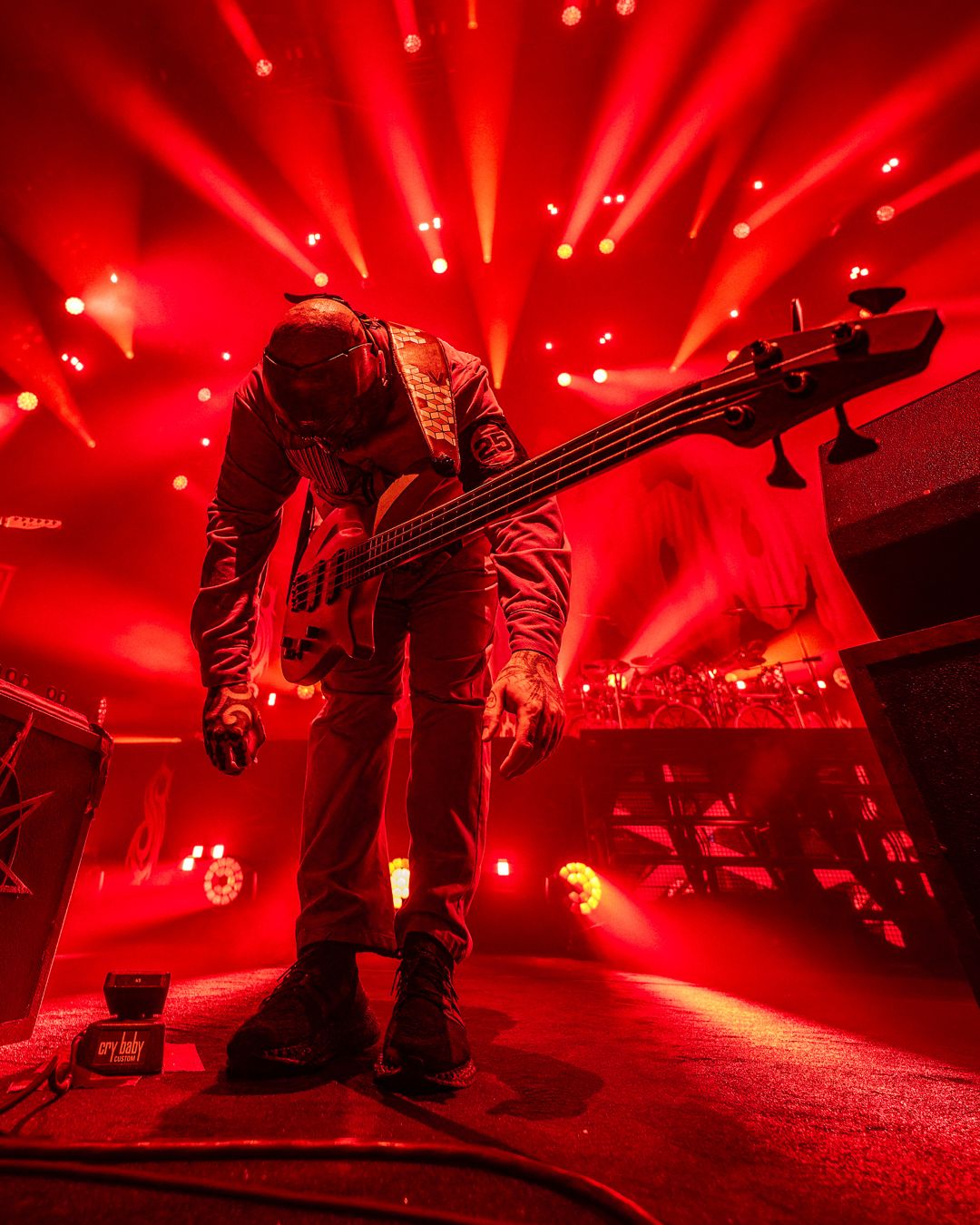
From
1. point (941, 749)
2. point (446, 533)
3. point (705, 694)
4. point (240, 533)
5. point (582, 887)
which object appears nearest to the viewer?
point (941, 749)

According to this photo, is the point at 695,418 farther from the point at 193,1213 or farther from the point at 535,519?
the point at 193,1213

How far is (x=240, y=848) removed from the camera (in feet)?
18.2

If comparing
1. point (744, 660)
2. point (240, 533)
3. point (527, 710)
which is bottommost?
point (527, 710)

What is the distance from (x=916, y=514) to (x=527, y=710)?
0.91 m

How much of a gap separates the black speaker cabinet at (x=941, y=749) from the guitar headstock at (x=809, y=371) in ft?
1.51

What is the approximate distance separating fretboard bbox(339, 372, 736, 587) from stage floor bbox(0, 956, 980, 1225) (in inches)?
42.4

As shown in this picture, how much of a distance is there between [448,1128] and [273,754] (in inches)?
213

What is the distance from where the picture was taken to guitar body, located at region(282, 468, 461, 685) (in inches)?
59.8

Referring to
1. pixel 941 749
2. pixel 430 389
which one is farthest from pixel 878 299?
pixel 430 389

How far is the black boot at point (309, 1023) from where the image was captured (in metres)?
1.08

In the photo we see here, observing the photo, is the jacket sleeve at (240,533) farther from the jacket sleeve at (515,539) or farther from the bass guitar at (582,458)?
the jacket sleeve at (515,539)

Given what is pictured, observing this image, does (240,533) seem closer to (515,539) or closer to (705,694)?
(515,539)

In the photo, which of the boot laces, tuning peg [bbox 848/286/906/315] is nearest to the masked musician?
the boot laces

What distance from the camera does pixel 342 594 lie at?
1.57 meters
